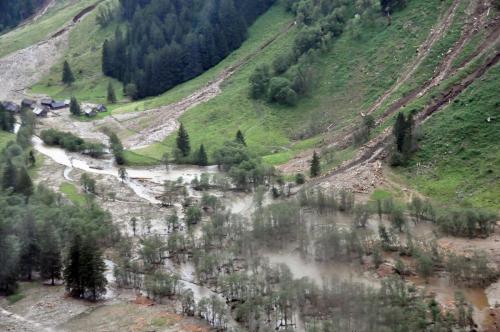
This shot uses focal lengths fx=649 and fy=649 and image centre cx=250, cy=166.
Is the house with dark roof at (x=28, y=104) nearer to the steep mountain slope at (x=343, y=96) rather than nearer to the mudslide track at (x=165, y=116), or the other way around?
the steep mountain slope at (x=343, y=96)

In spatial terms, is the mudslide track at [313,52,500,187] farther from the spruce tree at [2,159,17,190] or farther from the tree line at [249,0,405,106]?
the spruce tree at [2,159,17,190]

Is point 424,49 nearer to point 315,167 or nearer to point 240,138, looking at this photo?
point 315,167

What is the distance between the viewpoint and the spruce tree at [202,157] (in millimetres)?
132625

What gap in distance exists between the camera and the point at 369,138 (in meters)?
123

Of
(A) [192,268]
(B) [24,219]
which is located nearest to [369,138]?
(A) [192,268]

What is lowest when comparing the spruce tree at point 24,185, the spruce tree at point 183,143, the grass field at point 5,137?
the spruce tree at point 24,185

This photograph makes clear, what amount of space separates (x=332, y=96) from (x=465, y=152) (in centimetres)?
4487

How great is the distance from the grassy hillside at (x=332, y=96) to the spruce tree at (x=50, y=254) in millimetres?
55782

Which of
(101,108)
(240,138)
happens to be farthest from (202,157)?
(101,108)

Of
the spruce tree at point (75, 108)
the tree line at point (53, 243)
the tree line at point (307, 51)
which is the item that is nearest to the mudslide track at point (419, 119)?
the tree line at point (307, 51)

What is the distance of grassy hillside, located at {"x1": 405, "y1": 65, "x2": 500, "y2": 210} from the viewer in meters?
100

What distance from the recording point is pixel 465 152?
10762 centimetres

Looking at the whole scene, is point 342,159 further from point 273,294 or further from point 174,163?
point 273,294

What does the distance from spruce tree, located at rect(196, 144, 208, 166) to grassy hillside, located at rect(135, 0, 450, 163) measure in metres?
5.95
